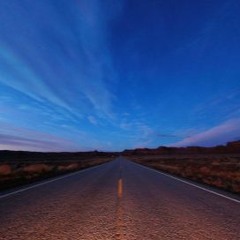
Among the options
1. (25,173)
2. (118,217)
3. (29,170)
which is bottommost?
(118,217)

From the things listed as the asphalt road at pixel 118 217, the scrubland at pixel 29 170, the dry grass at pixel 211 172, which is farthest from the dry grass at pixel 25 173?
the dry grass at pixel 211 172

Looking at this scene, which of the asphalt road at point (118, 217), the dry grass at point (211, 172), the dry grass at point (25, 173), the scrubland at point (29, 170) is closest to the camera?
the asphalt road at point (118, 217)

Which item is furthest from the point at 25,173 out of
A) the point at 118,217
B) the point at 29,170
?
the point at 118,217

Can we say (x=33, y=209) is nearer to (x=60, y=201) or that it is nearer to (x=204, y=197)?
(x=60, y=201)

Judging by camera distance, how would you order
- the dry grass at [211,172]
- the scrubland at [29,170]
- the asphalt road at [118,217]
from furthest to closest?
1. the scrubland at [29,170]
2. the dry grass at [211,172]
3. the asphalt road at [118,217]

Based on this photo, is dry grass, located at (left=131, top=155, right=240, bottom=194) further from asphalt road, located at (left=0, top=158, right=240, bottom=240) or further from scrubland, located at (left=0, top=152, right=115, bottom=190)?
scrubland, located at (left=0, top=152, right=115, bottom=190)

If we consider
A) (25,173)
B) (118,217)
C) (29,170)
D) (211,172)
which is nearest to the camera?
(118,217)

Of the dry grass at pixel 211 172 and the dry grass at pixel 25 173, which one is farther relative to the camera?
the dry grass at pixel 25 173

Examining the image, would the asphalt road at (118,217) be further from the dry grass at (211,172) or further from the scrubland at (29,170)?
the scrubland at (29,170)

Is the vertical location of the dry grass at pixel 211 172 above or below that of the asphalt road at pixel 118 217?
above

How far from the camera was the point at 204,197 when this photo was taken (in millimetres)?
10477

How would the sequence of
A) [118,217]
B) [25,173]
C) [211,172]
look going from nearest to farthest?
[118,217] → [211,172] → [25,173]

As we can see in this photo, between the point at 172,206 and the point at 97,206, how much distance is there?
2.13m

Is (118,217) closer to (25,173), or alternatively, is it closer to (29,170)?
(25,173)
